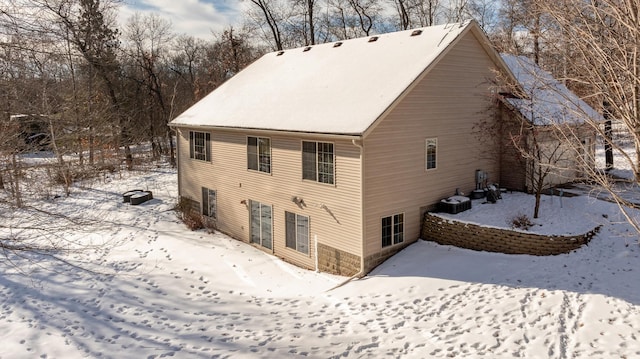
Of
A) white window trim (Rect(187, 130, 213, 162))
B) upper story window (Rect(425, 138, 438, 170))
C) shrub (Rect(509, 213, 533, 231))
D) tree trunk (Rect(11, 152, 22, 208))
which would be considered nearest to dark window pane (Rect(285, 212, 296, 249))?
upper story window (Rect(425, 138, 438, 170))

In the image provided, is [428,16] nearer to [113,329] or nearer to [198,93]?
[198,93]

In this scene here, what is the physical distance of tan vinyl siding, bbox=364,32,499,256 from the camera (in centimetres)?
1317

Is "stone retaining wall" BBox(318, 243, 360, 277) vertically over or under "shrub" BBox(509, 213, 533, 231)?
under

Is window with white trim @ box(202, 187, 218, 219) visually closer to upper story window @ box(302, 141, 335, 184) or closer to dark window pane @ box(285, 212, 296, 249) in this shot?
dark window pane @ box(285, 212, 296, 249)

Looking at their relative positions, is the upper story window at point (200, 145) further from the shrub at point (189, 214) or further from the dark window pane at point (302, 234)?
the dark window pane at point (302, 234)

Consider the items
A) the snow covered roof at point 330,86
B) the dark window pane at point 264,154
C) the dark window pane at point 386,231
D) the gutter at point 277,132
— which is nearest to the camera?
the gutter at point 277,132

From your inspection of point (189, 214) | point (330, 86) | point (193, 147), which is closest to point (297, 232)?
point (330, 86)

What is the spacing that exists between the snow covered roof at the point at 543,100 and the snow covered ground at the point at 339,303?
126 inches

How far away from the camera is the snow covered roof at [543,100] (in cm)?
694

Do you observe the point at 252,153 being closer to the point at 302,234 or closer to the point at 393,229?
the point at 302,234

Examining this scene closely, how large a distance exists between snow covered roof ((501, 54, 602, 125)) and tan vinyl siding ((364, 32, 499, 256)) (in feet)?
5.45

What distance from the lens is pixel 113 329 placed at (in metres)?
11.2

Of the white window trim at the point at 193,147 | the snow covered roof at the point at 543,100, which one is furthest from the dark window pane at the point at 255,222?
the snow covered roof at the point at 543,100

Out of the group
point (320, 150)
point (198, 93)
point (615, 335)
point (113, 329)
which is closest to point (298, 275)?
point (320, 150)
